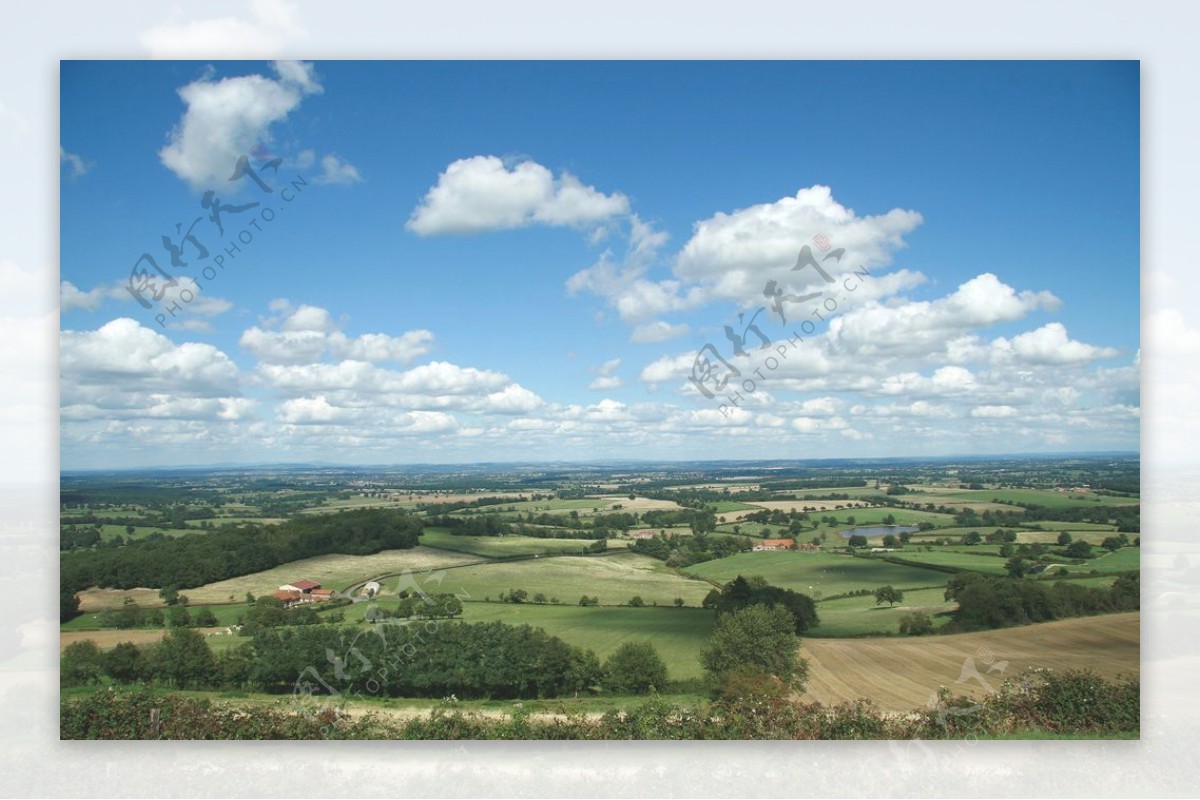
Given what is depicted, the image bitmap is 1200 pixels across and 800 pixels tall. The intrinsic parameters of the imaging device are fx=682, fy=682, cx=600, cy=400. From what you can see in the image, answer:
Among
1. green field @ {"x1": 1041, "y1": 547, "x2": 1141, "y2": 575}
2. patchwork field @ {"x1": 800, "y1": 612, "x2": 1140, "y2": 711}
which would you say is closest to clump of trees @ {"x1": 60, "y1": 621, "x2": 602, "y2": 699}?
patchwork field @ {"x1": 800, "y1": 612, "x2": 1140, "y2": 711}

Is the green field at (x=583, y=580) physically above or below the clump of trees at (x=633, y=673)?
above

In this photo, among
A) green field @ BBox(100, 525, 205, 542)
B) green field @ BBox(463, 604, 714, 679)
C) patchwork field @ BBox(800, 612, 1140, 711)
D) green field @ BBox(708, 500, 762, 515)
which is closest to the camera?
patchwork field @ BBox(800, 612, 1140, 711)

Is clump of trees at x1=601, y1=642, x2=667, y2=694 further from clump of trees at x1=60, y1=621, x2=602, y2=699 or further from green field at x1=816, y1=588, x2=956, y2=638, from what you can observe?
green field at x1=816, y1=588, x2=956, y2=638

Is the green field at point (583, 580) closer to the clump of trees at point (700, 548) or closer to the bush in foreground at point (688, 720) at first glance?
the clump of trees at point (700, 548)

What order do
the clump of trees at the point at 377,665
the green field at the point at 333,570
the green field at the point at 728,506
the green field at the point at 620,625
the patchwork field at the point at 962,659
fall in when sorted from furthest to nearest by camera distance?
the green field at the point at 728,506, the green field at the point at 333,570, the green field at the point at 620,625, the clump of trees at the point at 377,665, the patchwork field at the point at 962,659

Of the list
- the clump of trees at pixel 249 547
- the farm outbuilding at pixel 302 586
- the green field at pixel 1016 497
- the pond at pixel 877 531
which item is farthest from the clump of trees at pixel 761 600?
the farm outbuilding at pixel 302 586

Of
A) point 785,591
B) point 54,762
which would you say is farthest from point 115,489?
point 785,591
